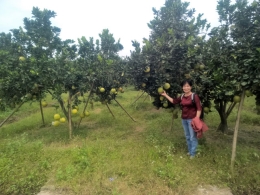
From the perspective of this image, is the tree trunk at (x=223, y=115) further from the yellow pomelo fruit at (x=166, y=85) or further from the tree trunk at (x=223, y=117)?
the yellow pomelo fruit at (x=166, y=85)

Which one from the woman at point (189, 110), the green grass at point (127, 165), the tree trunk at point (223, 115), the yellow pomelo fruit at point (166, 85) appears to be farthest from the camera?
the tree trunk at point (223, 115)

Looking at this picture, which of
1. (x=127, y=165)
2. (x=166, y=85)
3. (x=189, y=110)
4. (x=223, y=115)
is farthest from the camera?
(x=223, y=115)

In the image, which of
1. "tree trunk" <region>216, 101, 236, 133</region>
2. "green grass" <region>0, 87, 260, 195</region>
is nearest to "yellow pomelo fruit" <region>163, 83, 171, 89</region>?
"green grass" <region>0, 87, 260, 195</region>

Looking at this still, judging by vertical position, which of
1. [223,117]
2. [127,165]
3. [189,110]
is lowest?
[127,165]

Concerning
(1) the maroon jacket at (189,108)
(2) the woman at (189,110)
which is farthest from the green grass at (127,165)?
(1) the maroon jacket at (189,108)

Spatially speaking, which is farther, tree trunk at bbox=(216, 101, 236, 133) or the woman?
tree trunk at bbox=(216, 101, 236, 133)

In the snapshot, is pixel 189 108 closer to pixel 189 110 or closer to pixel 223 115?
pixel 189 110

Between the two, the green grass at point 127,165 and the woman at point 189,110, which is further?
the woman at point 189,110

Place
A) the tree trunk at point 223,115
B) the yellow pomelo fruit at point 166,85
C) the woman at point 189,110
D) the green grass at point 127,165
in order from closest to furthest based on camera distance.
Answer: the green grass at point 127,165 < the woman at point 189,110 < the yellow pomelo fruit at point 166,85 < the tree trunk at point 223,115

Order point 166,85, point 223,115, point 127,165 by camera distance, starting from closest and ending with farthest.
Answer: point 127,165 → point 166,85 → point 223,115

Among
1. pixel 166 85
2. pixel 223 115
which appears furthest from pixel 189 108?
pixel 223 115

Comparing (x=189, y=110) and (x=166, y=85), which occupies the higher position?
(x=166, y=85)

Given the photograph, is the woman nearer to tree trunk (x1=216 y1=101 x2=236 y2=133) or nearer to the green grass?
the green grass

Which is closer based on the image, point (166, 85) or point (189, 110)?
point (189, 110)
